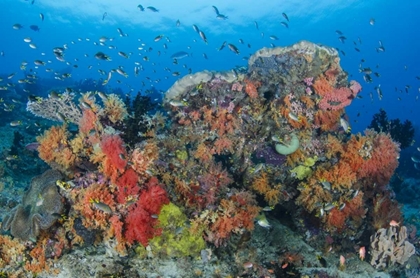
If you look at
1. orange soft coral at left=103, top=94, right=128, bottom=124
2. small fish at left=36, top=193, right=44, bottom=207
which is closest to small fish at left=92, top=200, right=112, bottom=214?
small fish at left=36, top=193, right=44, bottom=207

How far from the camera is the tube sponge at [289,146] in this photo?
782 cm

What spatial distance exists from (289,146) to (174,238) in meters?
3.90

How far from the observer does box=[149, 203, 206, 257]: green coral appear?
613 cm

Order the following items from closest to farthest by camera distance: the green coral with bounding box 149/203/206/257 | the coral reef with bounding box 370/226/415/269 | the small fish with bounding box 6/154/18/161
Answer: the green coral with bounding box 149/203/206/257 < the coral reef with bounding box 370/226/415/269 < the small fish with bounding box 6/154/18/161

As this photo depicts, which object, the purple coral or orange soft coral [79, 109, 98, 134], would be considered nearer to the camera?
orange soft coral [79, 109, 98, 134]

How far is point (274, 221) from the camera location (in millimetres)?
8133

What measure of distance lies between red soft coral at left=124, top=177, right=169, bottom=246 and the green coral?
21 centimetres

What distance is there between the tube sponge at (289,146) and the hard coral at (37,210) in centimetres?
553

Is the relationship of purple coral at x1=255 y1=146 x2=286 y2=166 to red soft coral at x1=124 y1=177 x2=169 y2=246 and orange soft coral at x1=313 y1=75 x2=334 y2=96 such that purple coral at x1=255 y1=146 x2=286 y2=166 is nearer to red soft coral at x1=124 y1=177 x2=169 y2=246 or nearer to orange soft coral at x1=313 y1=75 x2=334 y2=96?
orange soft coral at x1=313 y1=75 x2=334 y2=96

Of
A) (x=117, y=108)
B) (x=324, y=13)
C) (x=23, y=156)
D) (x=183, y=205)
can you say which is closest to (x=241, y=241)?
(x=183, y=205)

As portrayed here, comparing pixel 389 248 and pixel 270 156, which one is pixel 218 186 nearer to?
pixel 270 156

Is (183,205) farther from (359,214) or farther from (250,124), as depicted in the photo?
(359,214)

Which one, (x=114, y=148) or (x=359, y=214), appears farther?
(x=359, y=214)

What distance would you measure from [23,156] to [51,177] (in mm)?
7530
